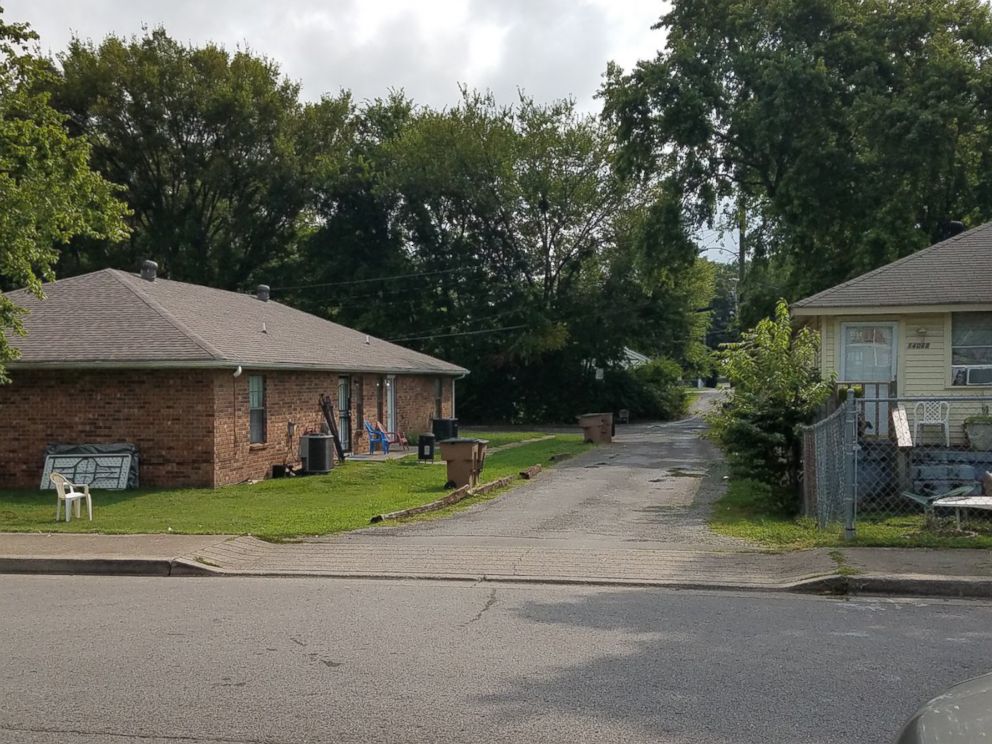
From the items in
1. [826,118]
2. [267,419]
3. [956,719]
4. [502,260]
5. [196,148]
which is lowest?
[956,719]

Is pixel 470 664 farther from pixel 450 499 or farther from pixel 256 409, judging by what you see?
pixel 256 409

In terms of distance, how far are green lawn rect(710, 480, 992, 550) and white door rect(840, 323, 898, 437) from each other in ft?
12.3

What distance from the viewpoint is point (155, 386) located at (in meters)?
18.2

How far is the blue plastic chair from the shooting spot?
85.9 ft

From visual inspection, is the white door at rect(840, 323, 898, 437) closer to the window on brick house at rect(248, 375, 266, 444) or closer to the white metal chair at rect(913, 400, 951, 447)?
the white metal chair at rect(913, 400, 951, 447)

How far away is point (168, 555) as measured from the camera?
10.7 metres

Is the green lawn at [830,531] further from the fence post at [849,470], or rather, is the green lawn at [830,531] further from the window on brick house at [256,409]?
the window on brick house at [256,409]

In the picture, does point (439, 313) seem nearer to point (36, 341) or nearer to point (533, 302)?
point (533, 302)

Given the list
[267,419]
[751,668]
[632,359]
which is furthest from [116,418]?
[632,359]

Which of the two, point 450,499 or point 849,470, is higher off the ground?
point 849,470

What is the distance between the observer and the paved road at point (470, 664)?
5.21 metres

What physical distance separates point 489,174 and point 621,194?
21.7 feet

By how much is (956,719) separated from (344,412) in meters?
23.1

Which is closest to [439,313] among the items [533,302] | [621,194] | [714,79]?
[533,302]
